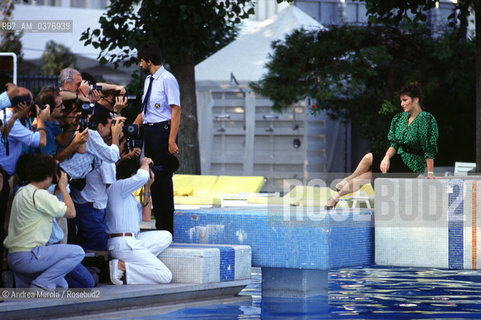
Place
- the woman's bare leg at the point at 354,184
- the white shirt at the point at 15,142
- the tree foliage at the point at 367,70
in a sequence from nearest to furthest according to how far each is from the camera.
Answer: the white shirt at the point at 15,142 < the woman's bare leg at the point at 354,184 < the tree foliage at the point at 367,70

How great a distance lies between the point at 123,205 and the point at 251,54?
47.3 feet

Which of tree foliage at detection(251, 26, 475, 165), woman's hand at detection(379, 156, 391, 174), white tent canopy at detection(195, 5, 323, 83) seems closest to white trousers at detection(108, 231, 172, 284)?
woman's hand at detection(379, 156, 391, 174)

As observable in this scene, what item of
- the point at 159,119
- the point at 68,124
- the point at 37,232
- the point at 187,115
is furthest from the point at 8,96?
the point at 187,115

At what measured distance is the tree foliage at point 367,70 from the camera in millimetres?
19109

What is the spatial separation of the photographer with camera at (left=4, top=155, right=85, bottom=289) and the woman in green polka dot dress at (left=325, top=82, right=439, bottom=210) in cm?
330

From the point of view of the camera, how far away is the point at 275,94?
63.2 ft

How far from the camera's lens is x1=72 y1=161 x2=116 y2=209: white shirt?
312 inches

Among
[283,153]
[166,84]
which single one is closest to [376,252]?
[166,84]

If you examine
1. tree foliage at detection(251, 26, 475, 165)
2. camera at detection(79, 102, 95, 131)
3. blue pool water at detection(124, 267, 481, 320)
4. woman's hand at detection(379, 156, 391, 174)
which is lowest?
blue pool water at detection(124, 267, 481, 320)

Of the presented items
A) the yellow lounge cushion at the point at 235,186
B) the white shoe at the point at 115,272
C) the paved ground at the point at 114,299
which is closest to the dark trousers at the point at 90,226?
the white shoe at the point at 115,272

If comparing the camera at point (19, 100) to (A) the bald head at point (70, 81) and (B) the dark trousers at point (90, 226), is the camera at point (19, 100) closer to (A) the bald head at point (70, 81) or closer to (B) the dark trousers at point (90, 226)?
(A) the bald head at point (70, 81)

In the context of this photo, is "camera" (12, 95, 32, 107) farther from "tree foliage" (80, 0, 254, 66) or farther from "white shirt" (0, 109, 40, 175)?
"tree foliage" (80, 0, 254, 66)

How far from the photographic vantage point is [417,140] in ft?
31.4

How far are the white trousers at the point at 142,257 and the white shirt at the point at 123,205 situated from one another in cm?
10
